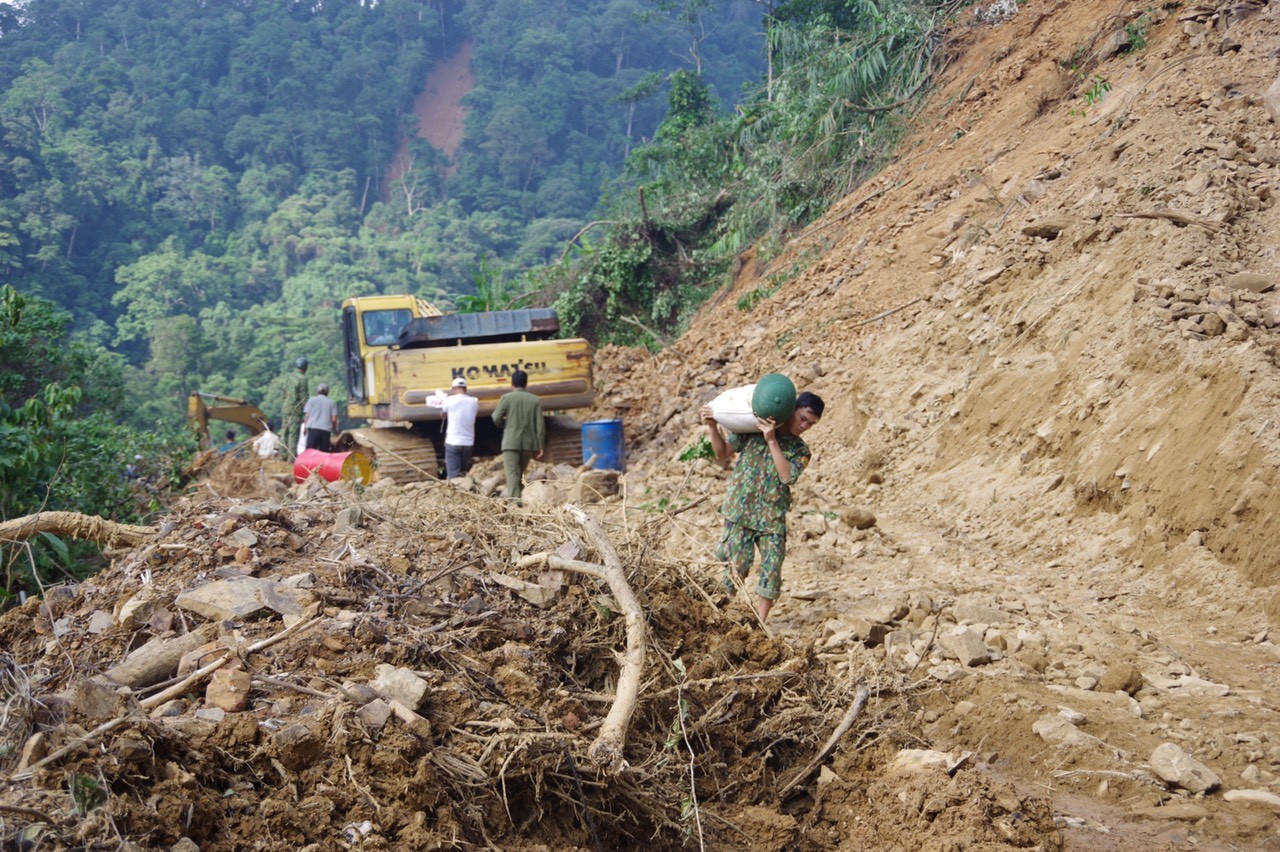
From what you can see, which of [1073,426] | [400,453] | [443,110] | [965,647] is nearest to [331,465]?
[400,453]

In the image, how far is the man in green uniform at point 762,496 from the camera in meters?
5.48

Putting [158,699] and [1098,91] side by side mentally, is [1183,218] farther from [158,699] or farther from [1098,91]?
[158,699]

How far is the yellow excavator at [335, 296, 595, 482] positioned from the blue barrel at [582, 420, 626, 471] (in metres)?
0.65

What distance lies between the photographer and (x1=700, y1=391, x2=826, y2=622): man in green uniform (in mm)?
5477

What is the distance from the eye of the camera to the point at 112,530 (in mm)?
4453

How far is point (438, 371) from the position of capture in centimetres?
1153

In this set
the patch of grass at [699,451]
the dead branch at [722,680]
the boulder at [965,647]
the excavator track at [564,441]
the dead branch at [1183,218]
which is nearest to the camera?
the dead branch at [722,680]

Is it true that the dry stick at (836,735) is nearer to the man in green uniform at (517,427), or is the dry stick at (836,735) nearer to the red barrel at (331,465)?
the man in green uniform at (517,427)

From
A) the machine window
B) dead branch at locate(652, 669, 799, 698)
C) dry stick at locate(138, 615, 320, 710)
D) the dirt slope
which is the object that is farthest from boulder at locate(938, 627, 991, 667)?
the machine window

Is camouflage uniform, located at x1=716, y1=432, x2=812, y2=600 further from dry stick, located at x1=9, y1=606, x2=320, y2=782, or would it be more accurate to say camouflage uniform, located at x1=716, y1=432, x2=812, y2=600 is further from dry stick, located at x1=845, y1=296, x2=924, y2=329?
dry stick, located at x1=845, y1=296, x2=924, y2=329

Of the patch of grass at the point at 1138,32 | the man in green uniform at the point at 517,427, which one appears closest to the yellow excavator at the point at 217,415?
the man in green uniform at the point at 517,427

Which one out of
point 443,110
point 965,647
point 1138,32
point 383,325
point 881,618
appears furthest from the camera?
point 443,110

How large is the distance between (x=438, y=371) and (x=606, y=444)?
77.9 inches

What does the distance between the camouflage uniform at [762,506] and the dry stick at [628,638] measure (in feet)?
4.28
